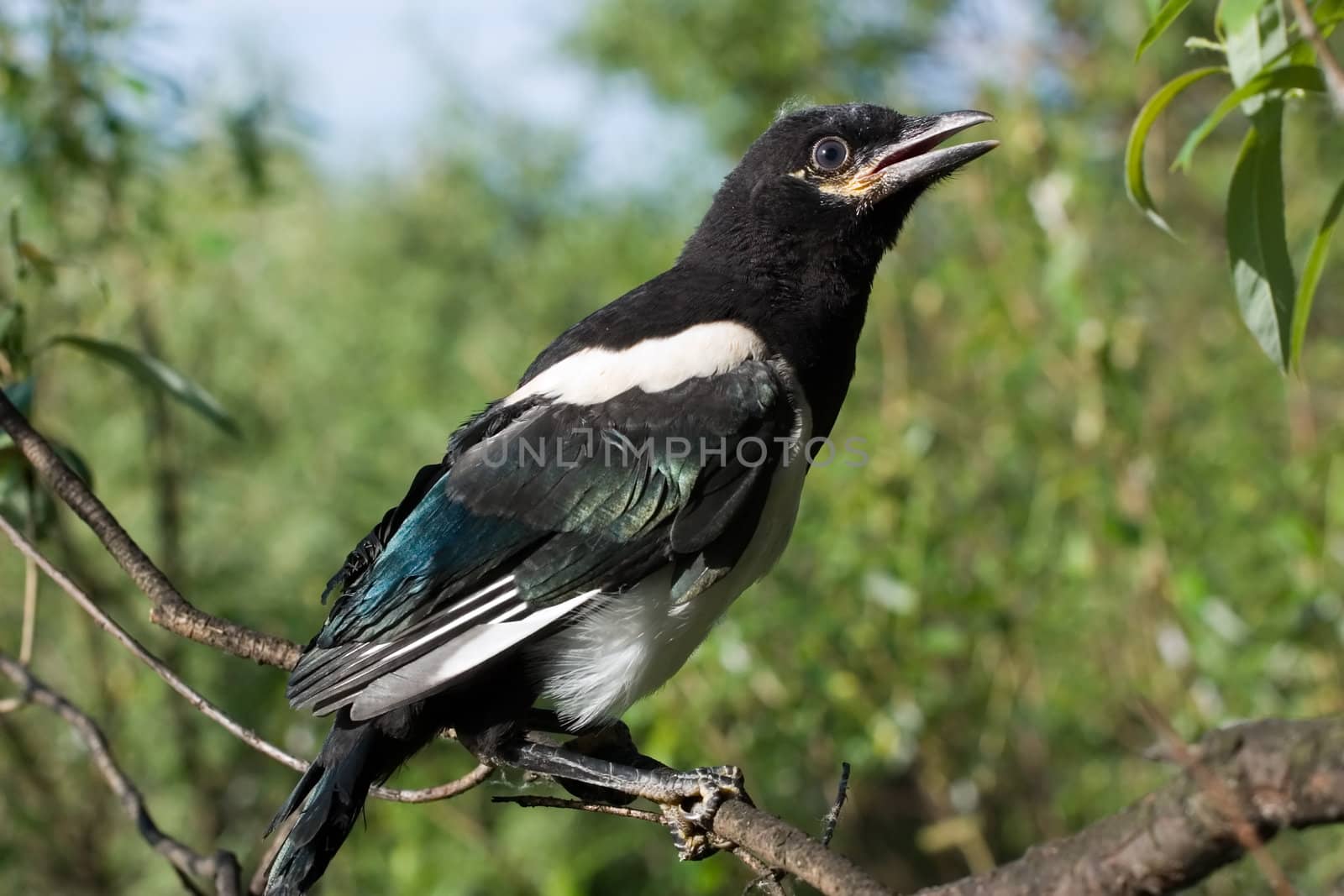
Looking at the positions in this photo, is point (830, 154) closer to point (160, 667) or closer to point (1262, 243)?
point (1262, 243)

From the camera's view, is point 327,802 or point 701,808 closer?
point 701,808

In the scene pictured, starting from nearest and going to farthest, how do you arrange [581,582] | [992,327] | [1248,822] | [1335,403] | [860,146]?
[1248,822] → [581,582] → [860,146] → [992,327] → [1335,403]

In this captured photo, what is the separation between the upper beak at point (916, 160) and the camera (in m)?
2.70

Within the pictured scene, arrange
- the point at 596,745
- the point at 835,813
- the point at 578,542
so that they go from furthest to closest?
the point at 596,745, the point at 578,542, the point at 835,813

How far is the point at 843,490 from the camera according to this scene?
4.22 m

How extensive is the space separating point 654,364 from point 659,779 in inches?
29.4

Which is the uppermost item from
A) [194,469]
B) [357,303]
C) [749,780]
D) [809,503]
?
[357,303]

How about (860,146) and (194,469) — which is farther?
(194,469)

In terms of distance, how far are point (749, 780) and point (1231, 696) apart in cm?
148

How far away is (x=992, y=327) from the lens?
4164 mm

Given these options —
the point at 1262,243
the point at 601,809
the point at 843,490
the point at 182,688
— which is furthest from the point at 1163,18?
the point at 843,490

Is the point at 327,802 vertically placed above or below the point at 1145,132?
below

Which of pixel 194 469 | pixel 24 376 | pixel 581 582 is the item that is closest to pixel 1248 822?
pixel 581 582

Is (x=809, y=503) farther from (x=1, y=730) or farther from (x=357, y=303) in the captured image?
(x=357, y=303)
